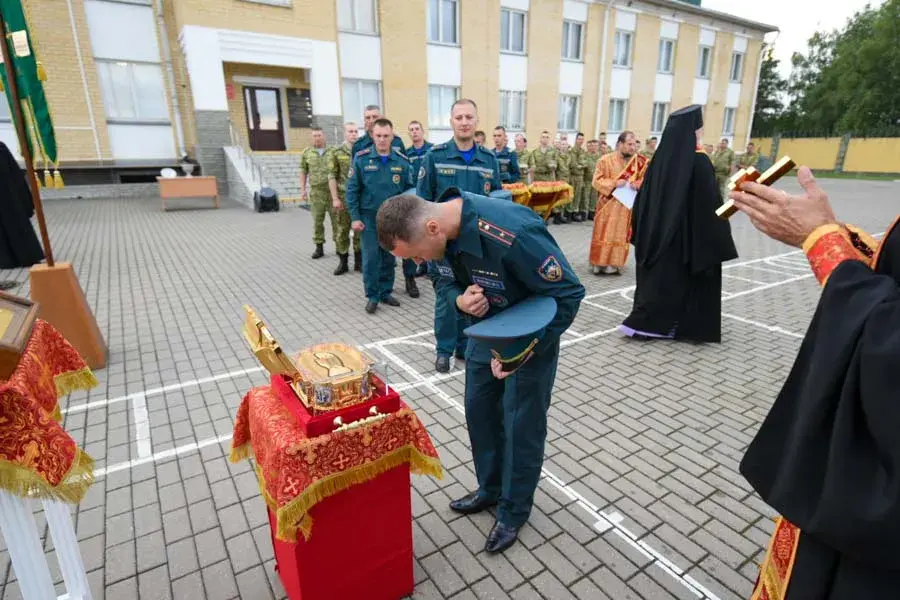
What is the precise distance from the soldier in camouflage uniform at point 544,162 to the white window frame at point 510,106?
9.59 meters

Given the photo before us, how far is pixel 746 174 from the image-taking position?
4.55 feet

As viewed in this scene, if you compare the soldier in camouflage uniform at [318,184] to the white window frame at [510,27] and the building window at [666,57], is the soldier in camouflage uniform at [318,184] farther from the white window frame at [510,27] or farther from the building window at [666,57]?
the building window at [666,57]

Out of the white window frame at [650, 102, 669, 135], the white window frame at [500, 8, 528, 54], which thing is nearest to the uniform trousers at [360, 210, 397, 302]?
the white window frame at [500, 8, 528, 54]

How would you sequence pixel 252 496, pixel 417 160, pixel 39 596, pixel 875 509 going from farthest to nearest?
pixel 417 160
pixel 252 496
pixel 39 596
pixel 875 509

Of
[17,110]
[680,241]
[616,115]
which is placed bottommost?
[680,241]

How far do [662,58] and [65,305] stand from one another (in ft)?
96.4

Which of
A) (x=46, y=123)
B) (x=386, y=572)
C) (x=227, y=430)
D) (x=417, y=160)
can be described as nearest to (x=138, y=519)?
(x=227, y=430)

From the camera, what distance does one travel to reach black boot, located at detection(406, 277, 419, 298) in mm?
7117

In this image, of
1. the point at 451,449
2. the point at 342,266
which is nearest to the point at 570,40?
the point at 342,266

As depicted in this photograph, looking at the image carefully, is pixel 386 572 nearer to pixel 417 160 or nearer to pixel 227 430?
pixel 227 430

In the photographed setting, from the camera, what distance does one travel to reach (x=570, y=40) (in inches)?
911

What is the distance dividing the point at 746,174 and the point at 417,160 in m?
7.28

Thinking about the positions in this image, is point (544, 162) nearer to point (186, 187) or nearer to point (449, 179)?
point (449, 179)

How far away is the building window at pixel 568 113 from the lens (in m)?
23.7
